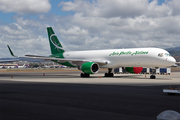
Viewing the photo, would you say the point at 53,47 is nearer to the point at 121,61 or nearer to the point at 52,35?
the point at 52,35

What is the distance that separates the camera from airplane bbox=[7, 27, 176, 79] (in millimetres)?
31195

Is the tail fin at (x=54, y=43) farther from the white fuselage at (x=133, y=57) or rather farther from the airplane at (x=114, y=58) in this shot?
the white fuselage at (x=133, y=57)

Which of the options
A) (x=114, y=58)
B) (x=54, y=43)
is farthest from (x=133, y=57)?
(x=54, y=43)

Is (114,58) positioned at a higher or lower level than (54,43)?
lower

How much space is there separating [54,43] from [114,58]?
13.9 m

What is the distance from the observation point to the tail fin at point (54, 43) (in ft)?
145

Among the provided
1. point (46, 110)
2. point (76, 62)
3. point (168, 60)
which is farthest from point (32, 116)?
point (76, 62)

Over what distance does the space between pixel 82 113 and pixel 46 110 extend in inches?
60.1

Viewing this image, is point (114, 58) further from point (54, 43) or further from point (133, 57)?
point (54, 43)

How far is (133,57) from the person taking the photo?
3312 cm

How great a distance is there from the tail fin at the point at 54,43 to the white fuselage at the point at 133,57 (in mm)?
5846

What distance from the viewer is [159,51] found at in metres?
31.4

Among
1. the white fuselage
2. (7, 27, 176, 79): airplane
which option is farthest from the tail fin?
the white fuselage

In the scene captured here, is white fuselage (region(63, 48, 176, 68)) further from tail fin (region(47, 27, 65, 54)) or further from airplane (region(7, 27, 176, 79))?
tail fin (region(47, 27, 65, 54))
